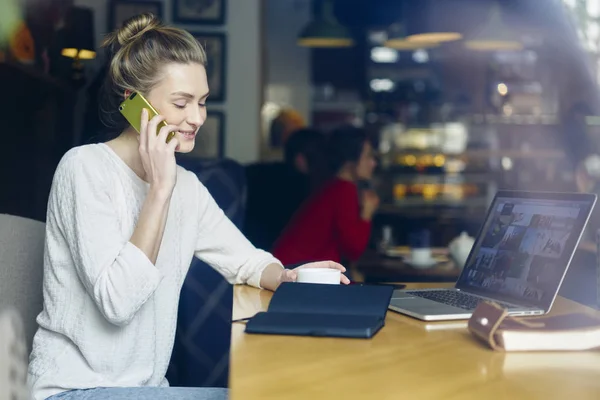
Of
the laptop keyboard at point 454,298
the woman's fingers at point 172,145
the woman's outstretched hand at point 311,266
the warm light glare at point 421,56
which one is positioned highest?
the warm light glare at point 421,56

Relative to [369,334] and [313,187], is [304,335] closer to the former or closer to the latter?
[369,334]

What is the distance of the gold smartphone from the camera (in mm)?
1793

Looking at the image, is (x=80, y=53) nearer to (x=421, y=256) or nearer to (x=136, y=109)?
(x=421, y=256)

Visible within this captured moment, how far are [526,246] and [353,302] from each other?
0.42 meters

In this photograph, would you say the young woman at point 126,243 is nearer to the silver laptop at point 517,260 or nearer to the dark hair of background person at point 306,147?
the silver laptop at point 517,260

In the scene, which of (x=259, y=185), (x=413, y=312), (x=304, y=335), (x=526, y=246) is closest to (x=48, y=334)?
(x=304, y=335)

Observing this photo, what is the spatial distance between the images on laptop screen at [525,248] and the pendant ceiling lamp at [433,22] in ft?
12.0

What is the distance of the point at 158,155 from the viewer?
5.64 feet

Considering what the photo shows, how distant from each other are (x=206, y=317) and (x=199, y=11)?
2840 mm

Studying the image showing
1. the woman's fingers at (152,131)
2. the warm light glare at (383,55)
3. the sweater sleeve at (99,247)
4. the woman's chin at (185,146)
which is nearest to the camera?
the sweater sleeve at (99,247)

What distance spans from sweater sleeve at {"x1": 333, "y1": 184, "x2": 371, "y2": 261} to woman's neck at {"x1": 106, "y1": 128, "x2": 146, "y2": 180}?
7.06ft

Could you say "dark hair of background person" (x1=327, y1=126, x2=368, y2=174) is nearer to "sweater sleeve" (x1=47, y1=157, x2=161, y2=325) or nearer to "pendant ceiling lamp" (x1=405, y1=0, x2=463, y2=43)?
"pendant ceiling lamp" (x1=405, y1=0, x2=463, y2=43)

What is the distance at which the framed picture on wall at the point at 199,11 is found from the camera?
5242 mm

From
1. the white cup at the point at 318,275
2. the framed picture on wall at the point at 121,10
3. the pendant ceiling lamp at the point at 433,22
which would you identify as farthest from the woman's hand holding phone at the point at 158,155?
the pendant ceiling lamp at the point at 433,22
